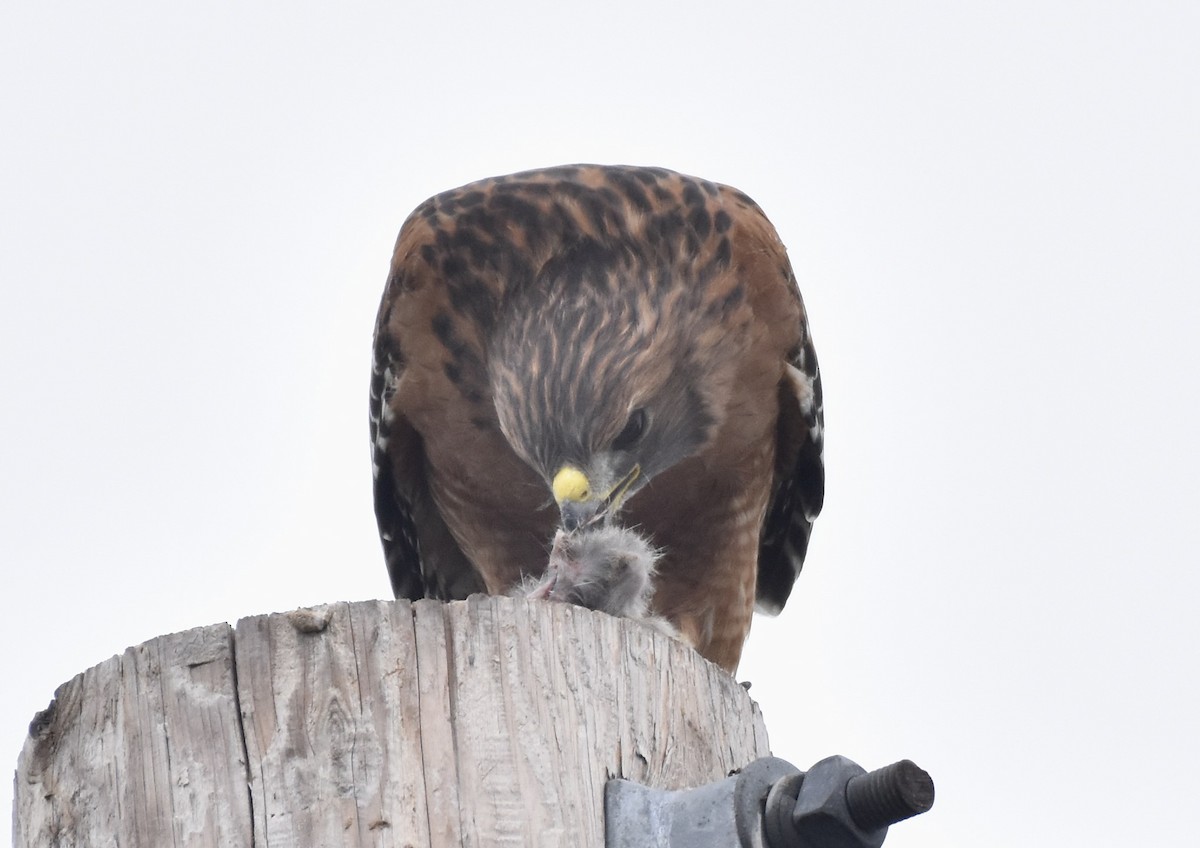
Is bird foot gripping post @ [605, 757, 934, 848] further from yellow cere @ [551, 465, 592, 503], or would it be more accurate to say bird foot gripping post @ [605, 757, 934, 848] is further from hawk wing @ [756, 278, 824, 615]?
hawk wing @ [756, 278, 824, 615]

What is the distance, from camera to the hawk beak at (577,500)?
5.96 meters

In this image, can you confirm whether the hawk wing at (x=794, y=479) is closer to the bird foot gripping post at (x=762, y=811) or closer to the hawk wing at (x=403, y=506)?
the hawk wing at (x=403, y=506)

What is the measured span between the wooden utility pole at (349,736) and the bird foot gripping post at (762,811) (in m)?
0.07

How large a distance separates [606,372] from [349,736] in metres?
3.28

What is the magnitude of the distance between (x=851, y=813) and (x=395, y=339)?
168 inches

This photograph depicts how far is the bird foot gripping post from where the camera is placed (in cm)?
331

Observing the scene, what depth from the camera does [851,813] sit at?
3309 mm

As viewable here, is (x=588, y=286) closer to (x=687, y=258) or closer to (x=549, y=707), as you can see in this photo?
(x=687, y=258)

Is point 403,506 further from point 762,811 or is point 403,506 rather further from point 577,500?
point 762,811

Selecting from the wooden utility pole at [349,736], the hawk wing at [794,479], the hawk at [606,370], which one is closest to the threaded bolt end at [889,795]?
the wooden utility pole at [349,736]

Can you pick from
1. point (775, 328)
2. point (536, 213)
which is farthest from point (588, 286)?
point (775, 328)

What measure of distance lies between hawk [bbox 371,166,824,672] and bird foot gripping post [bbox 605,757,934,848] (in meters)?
2.84

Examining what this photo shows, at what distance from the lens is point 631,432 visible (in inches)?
254

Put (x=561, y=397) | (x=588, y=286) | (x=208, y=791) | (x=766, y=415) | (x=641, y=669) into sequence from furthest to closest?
(x=766, y=415) → (x=588, y=286) → (x=561, y=397) → (x=641, y=669) → (x=208, y=791)
